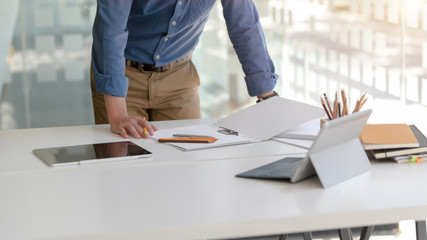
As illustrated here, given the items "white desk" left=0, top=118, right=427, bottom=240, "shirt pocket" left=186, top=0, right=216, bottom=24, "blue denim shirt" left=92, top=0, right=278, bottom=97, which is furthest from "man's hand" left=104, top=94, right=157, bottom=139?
"shirt pocket" left=186, top=0, right=216, bottom=24

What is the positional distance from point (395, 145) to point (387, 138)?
0.03 metres

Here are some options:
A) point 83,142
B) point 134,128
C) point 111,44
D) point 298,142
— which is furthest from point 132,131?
point 298,142

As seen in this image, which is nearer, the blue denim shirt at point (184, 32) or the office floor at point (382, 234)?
the blue denim shirt at point (184, 32)

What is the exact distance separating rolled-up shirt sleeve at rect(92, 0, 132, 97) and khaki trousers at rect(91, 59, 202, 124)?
345 mm

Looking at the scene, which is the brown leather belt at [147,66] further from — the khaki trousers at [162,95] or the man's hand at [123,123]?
the man's hand at [123,123]

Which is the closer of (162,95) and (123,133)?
(123,133)

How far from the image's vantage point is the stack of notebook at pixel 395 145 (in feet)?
4.44

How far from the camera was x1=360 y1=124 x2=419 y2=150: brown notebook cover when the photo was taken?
Answer: 1.35 metres

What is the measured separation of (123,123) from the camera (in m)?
1.76

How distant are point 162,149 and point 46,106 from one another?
9.88 ft

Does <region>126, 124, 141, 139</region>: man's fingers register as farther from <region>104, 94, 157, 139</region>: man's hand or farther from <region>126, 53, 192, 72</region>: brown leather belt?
<region>126, 53, 192, 72</region>: brown leather belt

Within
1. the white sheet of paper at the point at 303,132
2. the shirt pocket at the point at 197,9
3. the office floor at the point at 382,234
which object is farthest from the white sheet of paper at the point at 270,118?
the office floor at the point at 382,234

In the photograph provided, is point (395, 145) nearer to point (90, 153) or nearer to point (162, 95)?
point (90, 153)

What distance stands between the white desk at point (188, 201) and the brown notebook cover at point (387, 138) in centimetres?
4
